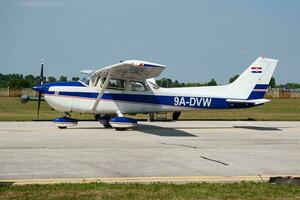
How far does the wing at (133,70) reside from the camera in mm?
14609

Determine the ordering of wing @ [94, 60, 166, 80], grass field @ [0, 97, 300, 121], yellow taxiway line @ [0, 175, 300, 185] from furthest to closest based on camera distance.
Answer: grass field @ [0, 97, 300, 121] < wing @ [94, 60, 166, 80] < yellow taxiway line @ [0, 175, 300, 185]

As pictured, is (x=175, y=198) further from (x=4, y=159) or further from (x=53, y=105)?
(x=53, y=105)

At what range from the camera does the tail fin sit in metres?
19.6

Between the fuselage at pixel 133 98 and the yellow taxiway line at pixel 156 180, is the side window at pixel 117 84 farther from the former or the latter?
the yellow taxiway line at pixel 156 180

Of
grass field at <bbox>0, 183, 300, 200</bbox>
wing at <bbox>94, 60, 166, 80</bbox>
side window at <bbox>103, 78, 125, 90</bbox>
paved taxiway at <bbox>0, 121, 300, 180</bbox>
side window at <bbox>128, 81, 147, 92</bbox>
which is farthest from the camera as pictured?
side window at <bbox>128, 81, 147, 92</bbox>

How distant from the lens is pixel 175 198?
5789mm

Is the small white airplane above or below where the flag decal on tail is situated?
below

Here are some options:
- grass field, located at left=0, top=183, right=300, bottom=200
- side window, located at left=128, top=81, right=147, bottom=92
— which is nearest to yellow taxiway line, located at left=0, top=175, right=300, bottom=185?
grass field, located at left=0, top=183, right=300, bottom=200

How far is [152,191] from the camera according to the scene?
20.2 feet

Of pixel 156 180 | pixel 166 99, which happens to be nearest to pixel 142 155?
pixel 156 180

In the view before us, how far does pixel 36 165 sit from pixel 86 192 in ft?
8.74

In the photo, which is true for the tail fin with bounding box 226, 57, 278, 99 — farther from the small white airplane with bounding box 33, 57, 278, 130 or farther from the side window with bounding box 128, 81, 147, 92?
the side window with bounding box 128, 81, 147, 92

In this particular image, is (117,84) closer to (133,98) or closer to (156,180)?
(133,98)

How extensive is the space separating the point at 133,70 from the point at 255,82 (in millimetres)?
6179
